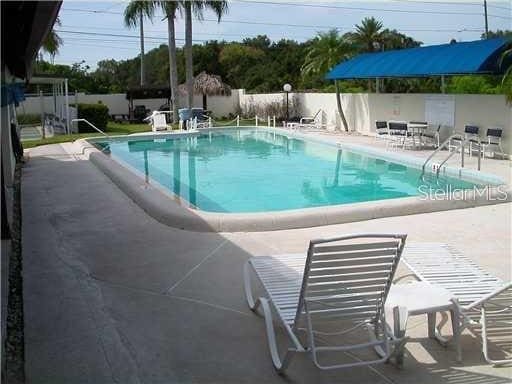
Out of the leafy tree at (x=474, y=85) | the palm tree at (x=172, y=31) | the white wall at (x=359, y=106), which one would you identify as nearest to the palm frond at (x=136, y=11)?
the palm tree at (x=172, y=31)

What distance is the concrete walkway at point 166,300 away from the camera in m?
3.84

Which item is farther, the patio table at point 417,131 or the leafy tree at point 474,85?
the leafy tree at point 474,85

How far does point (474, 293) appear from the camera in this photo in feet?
14.4

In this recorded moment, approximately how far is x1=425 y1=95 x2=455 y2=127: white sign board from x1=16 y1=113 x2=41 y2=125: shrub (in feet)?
76.2

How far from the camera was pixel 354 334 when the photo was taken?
4.48 metres

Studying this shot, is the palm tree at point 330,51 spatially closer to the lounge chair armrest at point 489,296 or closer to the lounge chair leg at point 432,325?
the lounge chair leg at point 432,325

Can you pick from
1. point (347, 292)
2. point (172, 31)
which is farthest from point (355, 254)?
point (172, 31)

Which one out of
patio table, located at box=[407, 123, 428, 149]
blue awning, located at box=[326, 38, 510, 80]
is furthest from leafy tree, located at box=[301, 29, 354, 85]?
patio table, located at box=[407, 123, 428, 149]

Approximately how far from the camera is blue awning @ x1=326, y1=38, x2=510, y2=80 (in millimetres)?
15381

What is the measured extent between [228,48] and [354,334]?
46.4 m

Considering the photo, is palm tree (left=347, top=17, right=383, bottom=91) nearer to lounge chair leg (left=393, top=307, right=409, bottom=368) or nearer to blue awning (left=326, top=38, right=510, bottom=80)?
blue awning (left=326, top=38, right=510, bottom=80)

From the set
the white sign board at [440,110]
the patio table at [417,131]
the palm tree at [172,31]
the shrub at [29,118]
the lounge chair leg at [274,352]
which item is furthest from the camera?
the shrub at [29,118]

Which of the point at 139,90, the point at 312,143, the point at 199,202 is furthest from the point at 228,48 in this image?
the point at 199,202

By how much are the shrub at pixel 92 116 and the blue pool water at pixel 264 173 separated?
5.18 meters
